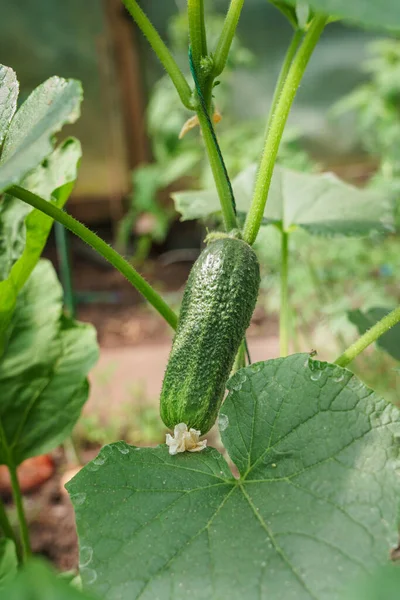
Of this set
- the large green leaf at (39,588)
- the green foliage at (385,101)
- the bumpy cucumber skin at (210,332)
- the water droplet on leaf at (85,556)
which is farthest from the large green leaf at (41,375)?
the green foliage at (385,101)

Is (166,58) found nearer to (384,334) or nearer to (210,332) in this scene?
(210,332)

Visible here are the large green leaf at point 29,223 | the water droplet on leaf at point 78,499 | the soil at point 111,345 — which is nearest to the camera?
the water droplet on leaf at point 78,499

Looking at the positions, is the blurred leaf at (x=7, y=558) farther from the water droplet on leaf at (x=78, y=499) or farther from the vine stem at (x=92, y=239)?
the vine stem at (x=92, y=239)

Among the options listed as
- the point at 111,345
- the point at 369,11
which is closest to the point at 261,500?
the point at 369,11

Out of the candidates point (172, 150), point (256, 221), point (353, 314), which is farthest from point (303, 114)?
point (256, 221)

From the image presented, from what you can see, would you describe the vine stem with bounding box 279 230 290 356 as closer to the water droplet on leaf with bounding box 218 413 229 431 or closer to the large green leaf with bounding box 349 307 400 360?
the large green leaf with bounding box 349 307 400 360

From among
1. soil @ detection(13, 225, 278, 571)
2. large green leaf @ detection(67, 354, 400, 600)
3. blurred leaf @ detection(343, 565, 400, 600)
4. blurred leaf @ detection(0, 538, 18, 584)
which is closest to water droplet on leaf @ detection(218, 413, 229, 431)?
large green leaf @ detection(67, 354, 400, 600)

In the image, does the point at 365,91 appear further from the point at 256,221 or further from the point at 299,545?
the point at 299,545
